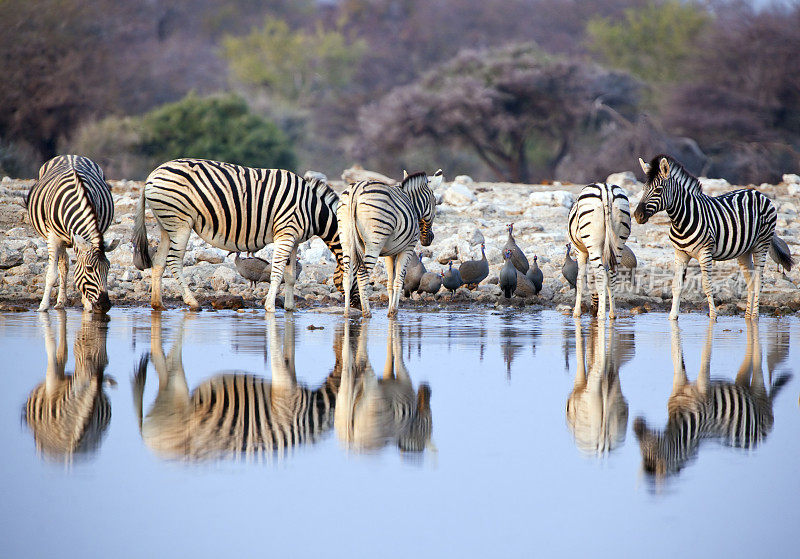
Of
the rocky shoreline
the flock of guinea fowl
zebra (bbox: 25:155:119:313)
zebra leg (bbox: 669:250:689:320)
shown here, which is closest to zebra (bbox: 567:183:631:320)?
zebra leg (bbox: 669:250:689:320)

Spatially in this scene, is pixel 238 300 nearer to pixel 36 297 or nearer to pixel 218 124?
pixel 36 297

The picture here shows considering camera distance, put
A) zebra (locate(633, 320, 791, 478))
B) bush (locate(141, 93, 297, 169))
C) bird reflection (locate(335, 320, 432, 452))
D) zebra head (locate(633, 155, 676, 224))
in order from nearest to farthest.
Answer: zebra (locate(633, 320, 791, 478)) < bird reflection (locate(335, 320, 432, 452)) < zebra head (locate(633, 155, 676, 224)) < bush (locate(141, 93, 297, 169))

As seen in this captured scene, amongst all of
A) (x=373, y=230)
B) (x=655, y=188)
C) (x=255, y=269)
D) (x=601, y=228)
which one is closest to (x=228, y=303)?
(x=255, y=269)

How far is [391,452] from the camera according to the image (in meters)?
4.91

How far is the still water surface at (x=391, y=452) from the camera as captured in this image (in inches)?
153

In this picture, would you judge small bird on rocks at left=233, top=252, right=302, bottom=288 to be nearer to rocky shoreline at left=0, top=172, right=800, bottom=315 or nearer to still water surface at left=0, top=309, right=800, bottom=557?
rocky shoreline at left=0, top=172, right=800, bottom=315

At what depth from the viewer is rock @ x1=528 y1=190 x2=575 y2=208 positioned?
20159 mm

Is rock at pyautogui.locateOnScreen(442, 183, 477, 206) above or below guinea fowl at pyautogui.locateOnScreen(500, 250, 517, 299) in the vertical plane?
above

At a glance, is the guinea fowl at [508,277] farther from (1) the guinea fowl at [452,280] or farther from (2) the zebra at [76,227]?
(2) the zebra at [76,227]

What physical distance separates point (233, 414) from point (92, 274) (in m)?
6.56

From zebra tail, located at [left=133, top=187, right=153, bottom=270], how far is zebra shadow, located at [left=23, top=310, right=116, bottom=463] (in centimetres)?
420

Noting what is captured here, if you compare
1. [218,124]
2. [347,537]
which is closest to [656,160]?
[347,537]

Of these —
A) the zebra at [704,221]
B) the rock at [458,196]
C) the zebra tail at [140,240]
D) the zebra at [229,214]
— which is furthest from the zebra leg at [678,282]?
the rock at [458,196]

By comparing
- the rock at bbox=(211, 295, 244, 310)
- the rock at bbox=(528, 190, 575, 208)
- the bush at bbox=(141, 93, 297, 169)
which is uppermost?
the bush at bbox=(141, 93, 297, 169)
